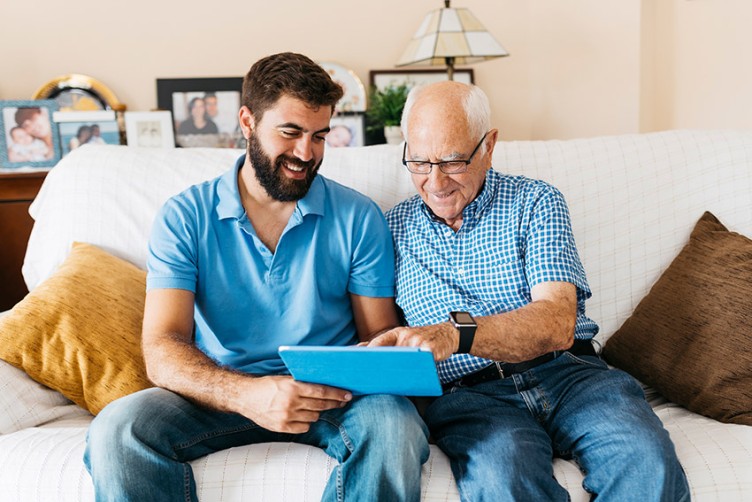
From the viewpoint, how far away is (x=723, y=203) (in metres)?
1.99

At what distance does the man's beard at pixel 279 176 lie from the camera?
167cm

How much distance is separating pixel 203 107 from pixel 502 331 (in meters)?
2.12

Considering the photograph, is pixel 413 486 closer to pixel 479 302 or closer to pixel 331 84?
pixel 479 302

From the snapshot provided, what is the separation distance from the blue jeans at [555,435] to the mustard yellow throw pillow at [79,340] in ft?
2.23

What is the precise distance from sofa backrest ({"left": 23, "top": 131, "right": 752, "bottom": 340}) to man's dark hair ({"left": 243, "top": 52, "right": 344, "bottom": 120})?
392 millimetres

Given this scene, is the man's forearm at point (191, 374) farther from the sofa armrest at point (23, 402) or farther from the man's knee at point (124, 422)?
the sofa armrest at point (23, 402)

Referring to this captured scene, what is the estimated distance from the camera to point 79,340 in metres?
1.65

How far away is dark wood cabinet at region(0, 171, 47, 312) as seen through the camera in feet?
8.43

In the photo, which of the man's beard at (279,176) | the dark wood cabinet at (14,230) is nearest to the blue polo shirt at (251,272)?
the man's beard at (279,176)

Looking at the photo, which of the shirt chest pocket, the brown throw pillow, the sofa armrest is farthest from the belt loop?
the sofa armrest

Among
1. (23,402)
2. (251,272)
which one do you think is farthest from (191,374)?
(23,402)

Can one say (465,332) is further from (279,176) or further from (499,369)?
(279,176)

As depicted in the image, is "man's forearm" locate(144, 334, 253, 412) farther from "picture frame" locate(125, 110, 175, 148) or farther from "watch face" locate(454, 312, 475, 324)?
"picture frame" locate(125, 110, 175, 148)

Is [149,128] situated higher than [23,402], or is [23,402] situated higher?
[149,128]
